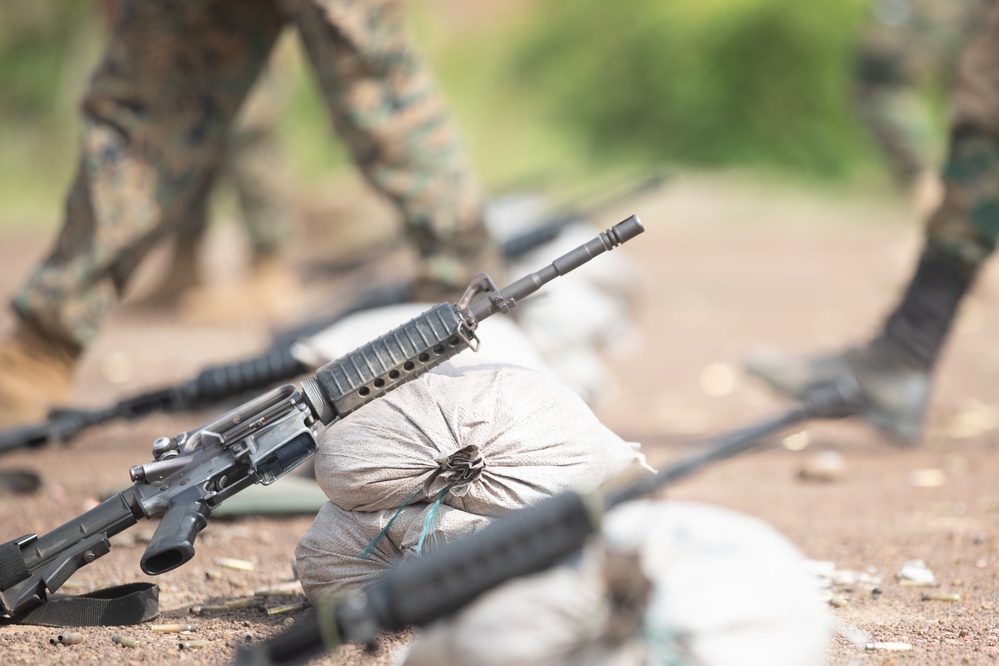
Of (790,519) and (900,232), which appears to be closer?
(790,519)

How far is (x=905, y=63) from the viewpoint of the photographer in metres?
5.59

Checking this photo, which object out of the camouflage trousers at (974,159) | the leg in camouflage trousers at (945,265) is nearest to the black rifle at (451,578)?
the leg in camouflage trousers at (945,265)

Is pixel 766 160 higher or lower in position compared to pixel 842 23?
lower

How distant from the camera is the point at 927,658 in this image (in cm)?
164

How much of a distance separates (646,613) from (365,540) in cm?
56

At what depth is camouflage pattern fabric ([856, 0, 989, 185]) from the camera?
5551 mm

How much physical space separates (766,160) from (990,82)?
863 cm

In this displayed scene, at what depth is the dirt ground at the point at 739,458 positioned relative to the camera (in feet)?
5.95

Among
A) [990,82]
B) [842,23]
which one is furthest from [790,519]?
[842,23]

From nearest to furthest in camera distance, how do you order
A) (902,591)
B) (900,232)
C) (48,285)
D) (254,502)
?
(902,591) → (254,502) → (48,285) → (900,232)

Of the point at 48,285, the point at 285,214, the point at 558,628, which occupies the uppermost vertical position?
the point at 285,214

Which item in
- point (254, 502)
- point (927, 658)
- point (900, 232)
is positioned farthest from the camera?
point (900, 232)

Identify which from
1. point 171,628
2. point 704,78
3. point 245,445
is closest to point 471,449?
point 245,445

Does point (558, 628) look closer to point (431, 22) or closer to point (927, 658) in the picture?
point (927, 658)
